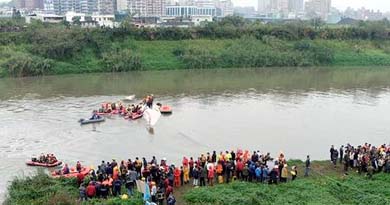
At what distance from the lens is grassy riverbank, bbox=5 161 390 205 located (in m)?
19.0

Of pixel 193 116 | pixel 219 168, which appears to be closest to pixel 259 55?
pixel 193 116

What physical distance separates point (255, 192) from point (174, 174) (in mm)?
3440

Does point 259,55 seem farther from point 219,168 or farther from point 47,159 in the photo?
point 219,168

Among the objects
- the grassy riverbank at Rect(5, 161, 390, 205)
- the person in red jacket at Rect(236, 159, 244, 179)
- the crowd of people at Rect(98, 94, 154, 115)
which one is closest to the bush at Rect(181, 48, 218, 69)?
the crowd of people at Rect(98, 94, 154, 115)

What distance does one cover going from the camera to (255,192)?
19.8m

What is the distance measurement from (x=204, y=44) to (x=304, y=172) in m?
51.3

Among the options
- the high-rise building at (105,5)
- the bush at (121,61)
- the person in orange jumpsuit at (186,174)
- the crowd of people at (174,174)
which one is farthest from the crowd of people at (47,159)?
the high-rise building at (105,5)

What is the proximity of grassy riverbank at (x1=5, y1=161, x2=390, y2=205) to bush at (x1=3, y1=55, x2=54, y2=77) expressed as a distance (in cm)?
3894

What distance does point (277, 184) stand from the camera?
2106cm

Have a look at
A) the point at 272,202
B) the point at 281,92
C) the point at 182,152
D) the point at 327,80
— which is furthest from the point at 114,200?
the point at 327,80

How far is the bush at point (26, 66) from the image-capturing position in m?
56.7

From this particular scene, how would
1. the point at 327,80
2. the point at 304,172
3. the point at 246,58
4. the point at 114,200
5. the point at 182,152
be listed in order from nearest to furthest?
→ 1. the point at 114,200
2. the point at 304,172
3. the point at 182,152
4. the point at 327,80
5. the point at 246,58

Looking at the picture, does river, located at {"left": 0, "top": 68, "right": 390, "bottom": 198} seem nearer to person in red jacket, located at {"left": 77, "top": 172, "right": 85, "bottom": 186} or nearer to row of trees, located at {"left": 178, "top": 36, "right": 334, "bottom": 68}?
person in red jacket, located at {"left": 77, "top": 172, "right": 85, "bottom": 186}

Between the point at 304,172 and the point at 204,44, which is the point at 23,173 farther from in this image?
the point at 204,44
